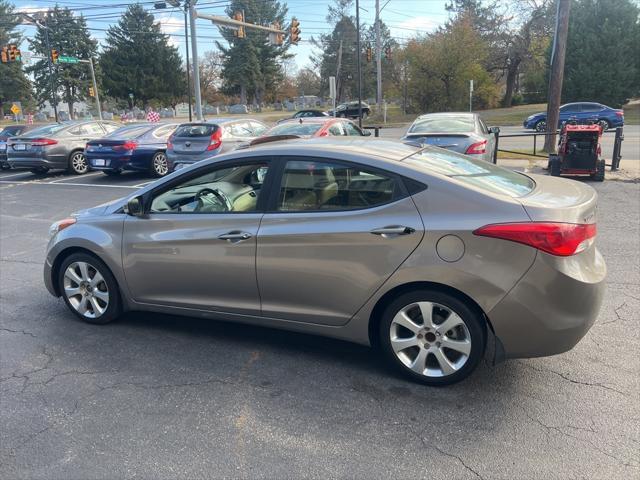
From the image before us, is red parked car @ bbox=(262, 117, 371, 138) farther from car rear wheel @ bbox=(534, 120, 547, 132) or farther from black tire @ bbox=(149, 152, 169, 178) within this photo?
car rear wheel @ bbox=(534, 120, 547, 132)

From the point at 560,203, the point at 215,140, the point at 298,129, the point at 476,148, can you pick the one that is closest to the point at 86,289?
the point at 560,203

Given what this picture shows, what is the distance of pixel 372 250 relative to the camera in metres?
3.36

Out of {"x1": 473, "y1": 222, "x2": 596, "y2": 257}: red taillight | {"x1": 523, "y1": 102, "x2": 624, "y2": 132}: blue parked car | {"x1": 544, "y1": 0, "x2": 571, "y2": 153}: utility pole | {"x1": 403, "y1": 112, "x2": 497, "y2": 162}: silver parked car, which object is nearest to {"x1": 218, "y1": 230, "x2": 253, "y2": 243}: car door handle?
{"x1": 473, "y1": 222, "x2": 596, "y2": 257}: red taillight

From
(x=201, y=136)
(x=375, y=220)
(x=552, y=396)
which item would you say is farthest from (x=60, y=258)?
(x=201, y=136)

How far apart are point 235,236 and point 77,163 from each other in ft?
45.9

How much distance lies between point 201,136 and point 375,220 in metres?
9.94

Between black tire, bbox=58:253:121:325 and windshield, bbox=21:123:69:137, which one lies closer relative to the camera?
black tire, bbox=58:253:121:325

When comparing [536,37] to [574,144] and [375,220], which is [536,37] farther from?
[375,220]

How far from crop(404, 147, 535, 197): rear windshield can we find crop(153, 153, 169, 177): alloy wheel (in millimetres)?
11327

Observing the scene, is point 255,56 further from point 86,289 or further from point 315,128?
point 86,289

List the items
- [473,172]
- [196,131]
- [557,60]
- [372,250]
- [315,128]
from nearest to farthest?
[372,250], [473,172], [315,128], [196,131], [557,60]

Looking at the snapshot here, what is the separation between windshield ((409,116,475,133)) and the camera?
10.1 meters

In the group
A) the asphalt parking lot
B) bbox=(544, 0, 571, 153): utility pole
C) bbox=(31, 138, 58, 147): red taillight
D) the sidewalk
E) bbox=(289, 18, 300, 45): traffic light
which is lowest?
the asphalt parking lot

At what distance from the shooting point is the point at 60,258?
15.3 ft
